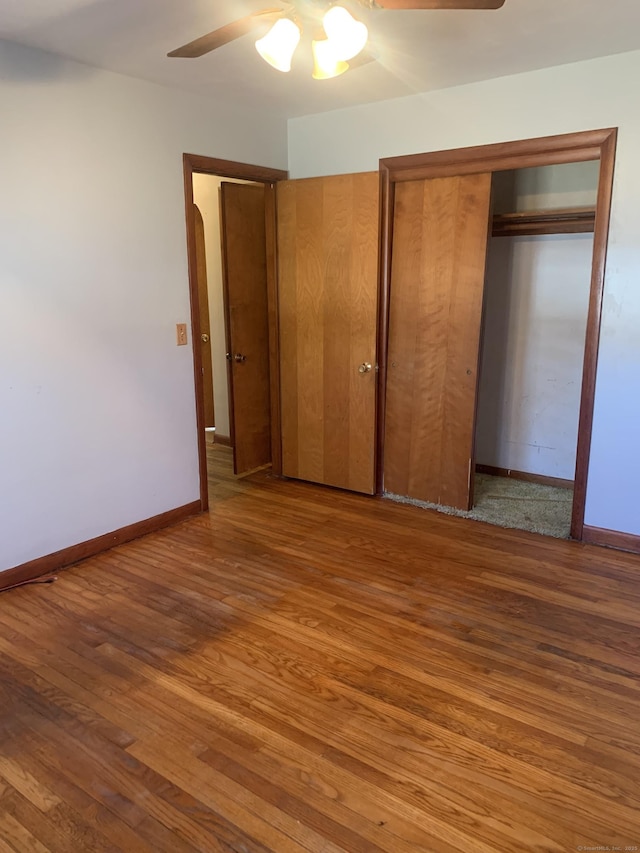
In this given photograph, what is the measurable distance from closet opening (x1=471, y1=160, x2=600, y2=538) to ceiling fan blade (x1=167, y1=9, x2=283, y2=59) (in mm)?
2362

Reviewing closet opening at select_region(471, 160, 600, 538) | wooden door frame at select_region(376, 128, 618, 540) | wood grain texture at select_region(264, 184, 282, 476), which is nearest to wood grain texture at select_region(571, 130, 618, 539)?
wooden door frame at select_region(376, 128, 618, 540)

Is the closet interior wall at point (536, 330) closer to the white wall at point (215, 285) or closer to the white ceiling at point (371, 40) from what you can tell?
the white ceiling at point (371, 40)

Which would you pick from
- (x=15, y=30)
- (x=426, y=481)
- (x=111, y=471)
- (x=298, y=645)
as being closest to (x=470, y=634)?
(x=298, y=645)

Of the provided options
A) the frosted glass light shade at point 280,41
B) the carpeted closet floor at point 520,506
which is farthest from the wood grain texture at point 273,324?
the frosted glass light shade at point 280,41

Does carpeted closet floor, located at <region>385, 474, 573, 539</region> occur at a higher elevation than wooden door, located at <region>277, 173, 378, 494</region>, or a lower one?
lower

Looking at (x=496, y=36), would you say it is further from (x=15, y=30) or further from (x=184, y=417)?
(x=184, y=417)

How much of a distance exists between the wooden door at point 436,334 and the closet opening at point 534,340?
10.1 inches

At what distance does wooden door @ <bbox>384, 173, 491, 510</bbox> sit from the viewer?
3502 mm

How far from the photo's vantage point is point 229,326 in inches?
168

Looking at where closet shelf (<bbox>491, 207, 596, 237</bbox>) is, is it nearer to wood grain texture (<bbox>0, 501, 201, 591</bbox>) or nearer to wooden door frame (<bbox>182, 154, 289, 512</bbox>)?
wooden door frame (<bbox>182, 154, 289, 512</bbox>)

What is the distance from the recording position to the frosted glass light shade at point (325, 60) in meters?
2.00

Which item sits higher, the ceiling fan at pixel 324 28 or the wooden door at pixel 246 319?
the ceiling fan at pixel 324 28

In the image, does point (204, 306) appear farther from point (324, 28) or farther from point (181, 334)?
point (324, 28)

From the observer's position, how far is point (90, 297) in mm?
3021
